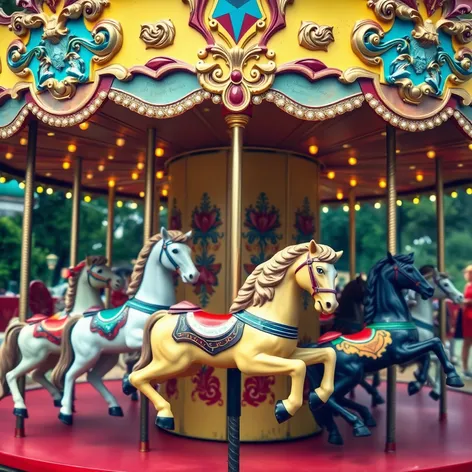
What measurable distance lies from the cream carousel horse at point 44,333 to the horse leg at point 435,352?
3299mm

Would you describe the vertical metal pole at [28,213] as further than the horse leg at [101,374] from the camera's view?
No

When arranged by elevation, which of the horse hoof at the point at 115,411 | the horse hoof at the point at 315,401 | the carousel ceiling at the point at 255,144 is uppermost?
the carousel ceiling at the point at 255,144

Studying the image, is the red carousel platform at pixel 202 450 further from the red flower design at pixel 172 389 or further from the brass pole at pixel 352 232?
the brass pole at pixel 352 232

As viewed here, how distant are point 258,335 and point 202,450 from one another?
1692 millimetres

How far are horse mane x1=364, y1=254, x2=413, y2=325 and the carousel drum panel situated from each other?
1.09 m

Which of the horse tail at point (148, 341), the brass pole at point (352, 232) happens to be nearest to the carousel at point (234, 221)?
the horse tail at point (148, 341)

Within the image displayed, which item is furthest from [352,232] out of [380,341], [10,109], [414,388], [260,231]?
[10,109]

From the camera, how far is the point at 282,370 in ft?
16.9

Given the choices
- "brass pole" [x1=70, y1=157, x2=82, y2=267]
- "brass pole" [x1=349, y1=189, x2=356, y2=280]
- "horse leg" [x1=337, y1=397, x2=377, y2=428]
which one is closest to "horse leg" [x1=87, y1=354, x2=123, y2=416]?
"brass pole" [x1=70, y1=157, x2=82, y2=267]

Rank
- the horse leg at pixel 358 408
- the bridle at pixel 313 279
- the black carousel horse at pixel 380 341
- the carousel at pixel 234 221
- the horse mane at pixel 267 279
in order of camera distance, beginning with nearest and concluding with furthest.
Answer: the bridle at pixel 313 279 → the horse mane at pixel 267 279 → the carousel at pixel 234 221 → the black carousel horse at pixel 380 341 → the horse leg at pixel 358 408

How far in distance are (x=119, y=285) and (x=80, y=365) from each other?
1.20 meters

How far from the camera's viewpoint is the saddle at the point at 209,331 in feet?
17.4

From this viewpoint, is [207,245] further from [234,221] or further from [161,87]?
[161,87]

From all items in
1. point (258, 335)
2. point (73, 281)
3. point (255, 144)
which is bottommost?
point (258, 335)
